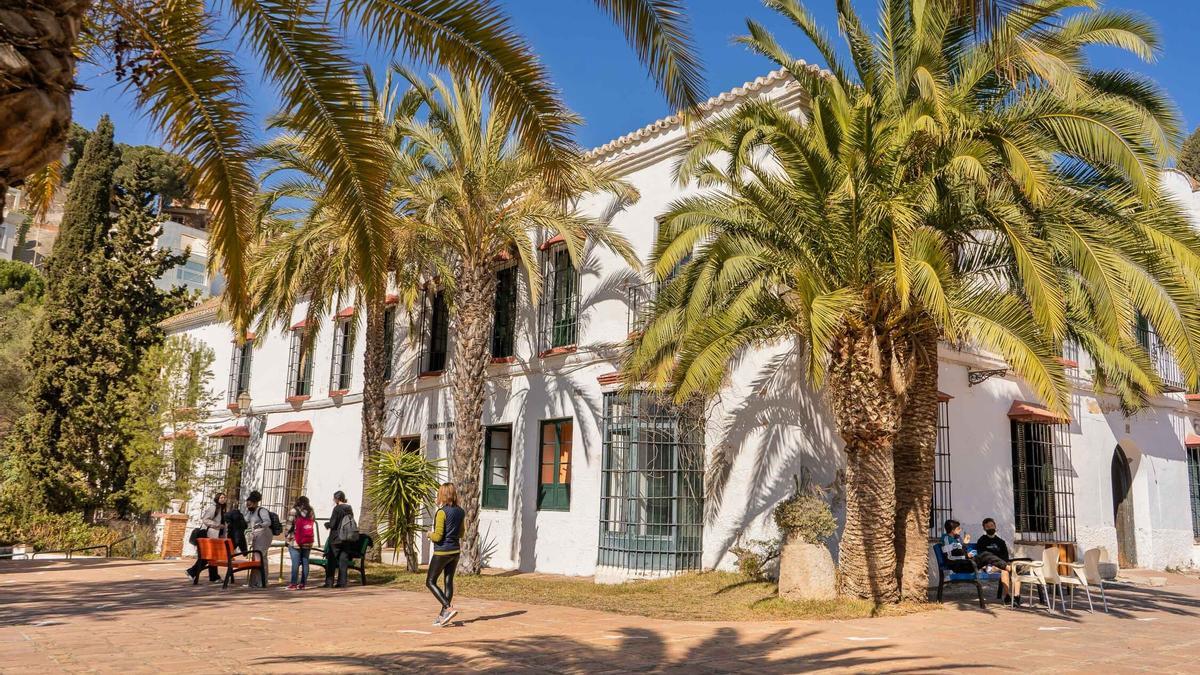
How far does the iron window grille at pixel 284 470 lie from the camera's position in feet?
78.3

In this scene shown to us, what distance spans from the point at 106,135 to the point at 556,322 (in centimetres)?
1582

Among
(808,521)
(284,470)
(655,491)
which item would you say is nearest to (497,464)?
(655,491)

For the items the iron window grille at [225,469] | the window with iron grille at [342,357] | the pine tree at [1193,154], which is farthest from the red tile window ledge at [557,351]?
the pine tree at [1193,154]

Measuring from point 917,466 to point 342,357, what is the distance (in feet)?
50.9

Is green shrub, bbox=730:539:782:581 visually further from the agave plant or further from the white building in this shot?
the agave plant

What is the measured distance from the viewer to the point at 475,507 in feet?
50.9

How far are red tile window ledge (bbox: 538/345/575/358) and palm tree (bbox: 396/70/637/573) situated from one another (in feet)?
3.74

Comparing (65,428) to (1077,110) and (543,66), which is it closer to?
(543,66)

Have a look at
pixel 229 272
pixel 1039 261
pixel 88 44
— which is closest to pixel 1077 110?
pixel 1039 261

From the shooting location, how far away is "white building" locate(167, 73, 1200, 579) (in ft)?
46.8

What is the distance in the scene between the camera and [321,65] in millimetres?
6129

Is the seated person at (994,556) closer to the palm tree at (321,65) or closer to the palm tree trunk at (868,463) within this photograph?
the palm tree trunk at (868,463)

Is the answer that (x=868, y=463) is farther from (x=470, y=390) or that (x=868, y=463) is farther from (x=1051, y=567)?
(x=470, y=390)

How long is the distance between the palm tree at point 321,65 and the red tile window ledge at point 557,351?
9940 millimetres
